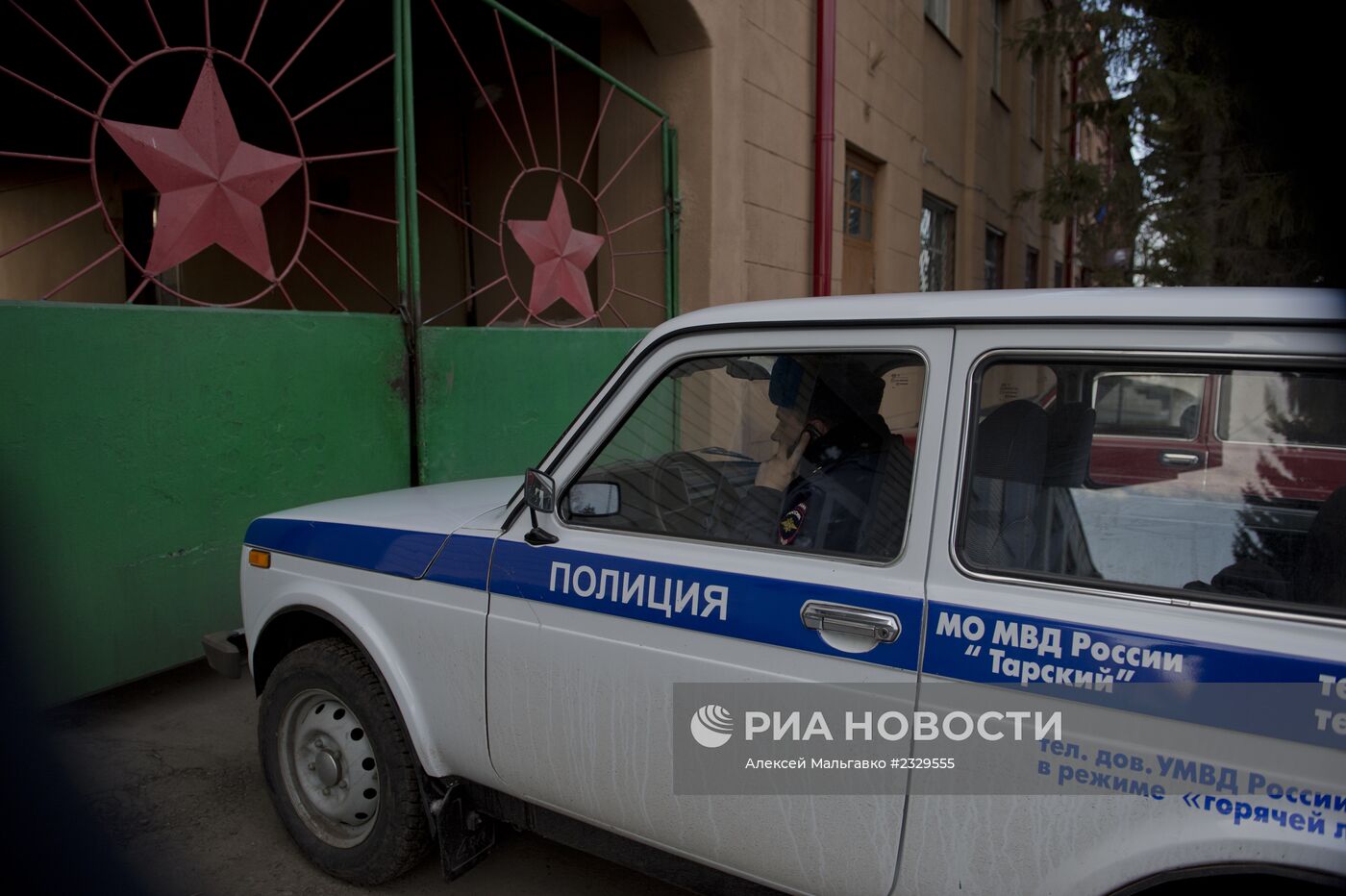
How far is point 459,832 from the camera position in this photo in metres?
2.55

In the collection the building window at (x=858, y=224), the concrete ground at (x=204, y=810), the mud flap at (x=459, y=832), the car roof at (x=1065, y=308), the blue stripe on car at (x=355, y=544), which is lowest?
the concrete ground at (x=204, y=810)

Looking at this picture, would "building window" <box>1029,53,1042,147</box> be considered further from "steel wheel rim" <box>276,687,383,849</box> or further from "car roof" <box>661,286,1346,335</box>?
"steel wheel rim" <box>276,687,383,849</box>

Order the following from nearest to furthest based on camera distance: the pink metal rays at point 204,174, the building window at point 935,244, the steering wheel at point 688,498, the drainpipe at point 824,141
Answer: the steering wheel at point 688,498
the pink metal rays at point 204,174
the drainpipe at point 824,141
the building window at point 935,244

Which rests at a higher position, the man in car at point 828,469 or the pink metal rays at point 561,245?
the pink metal rays at point 561,245

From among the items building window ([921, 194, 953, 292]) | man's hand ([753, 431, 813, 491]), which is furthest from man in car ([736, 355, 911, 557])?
building window ([921, 194, 953, 292])

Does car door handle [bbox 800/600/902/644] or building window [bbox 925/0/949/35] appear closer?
car door handle [bbox 800/600/902/644]

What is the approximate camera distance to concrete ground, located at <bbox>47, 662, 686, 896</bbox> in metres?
2.79

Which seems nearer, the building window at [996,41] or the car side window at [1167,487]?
the car side window at [1167,487]

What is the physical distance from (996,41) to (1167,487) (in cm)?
1376

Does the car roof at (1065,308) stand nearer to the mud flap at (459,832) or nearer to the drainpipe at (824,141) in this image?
the mud flap at (459,832)

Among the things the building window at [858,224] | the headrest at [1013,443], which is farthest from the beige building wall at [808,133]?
the headrest at [1013,443]

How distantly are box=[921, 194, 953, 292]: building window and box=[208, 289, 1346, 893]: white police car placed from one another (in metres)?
9.35

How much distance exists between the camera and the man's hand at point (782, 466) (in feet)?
7.31

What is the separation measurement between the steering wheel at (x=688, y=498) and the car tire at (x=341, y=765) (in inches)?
39.7
